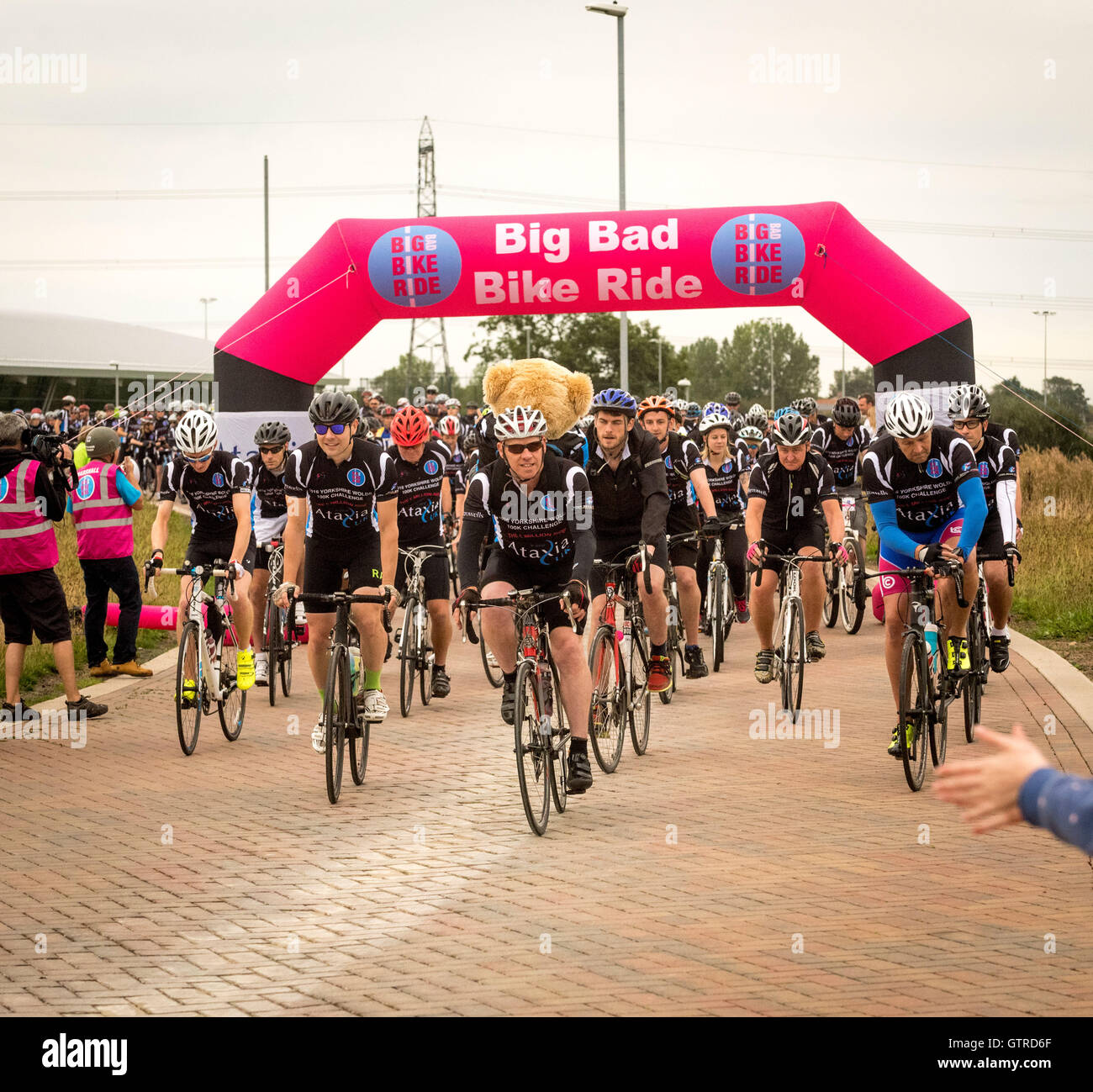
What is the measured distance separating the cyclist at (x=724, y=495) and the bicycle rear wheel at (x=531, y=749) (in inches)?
285

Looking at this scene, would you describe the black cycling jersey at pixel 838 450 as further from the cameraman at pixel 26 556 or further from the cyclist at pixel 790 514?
the cameraman at pixel 26 556

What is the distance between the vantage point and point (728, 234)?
15773 mm

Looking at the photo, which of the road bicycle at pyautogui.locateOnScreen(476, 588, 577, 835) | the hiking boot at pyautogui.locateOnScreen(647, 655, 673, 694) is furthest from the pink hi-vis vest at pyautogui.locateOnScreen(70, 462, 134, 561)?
the road bicycle at pyautogui.locateOnScreen(476, 588, 577, 835)

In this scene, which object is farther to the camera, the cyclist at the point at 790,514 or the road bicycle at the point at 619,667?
the cyclist at the point at 790,514

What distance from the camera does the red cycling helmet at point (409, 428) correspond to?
12430 millimetres

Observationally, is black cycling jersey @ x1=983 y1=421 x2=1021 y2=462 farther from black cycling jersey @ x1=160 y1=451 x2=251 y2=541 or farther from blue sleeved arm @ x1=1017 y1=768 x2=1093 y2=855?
blue sleeved arm @ x1=1017 y1=768 x2=1093 y2=855

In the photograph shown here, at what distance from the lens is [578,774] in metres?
8.25

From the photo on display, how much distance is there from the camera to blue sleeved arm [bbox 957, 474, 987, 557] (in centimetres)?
912

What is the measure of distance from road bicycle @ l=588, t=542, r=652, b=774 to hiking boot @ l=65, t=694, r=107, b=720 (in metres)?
4.17

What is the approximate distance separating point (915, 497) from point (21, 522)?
6.22 metres

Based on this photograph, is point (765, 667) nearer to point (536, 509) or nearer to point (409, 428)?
point (409, 428)

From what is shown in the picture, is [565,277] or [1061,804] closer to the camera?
[1061,804]

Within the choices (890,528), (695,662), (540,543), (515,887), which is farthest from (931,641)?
(695,662)

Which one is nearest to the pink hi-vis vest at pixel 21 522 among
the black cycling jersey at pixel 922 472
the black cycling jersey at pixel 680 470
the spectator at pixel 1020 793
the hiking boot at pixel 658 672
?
the hiking boot at pixel 658 672
